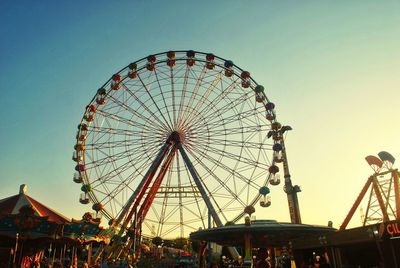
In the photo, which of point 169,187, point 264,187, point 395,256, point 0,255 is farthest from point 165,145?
point 395,256

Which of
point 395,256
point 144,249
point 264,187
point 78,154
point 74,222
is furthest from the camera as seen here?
point 144,249

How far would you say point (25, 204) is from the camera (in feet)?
64.0

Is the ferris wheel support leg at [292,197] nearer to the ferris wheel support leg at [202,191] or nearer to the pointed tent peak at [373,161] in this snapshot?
the pointed tent peak at [373,161]

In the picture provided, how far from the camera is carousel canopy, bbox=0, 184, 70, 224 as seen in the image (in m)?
18.9

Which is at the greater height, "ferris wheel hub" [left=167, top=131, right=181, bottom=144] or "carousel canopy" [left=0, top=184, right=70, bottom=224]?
"ferris wheel hub" [left=167, top=131, right=181, bottom=144]

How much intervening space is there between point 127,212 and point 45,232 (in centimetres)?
644

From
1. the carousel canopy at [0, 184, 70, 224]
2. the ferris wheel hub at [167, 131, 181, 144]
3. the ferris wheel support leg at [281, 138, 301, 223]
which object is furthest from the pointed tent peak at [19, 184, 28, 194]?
the ferris wheel support leg at [281, 138, 301, 223]

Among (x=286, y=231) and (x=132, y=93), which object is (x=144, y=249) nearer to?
(x=132, y=93)

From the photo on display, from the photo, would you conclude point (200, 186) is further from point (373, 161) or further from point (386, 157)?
point (386, 157)

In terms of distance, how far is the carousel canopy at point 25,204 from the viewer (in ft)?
61.9

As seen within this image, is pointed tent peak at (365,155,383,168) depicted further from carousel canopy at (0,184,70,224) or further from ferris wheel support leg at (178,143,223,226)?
carousel canopy at (0,184,70,224)

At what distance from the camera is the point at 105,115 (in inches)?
1002

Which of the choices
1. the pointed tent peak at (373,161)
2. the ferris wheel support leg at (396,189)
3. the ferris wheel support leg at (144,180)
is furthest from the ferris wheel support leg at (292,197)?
the ferris wheel support leg at (144,180)

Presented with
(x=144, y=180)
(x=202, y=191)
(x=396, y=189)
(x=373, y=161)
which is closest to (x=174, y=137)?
(x=144, y=180)
